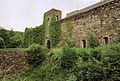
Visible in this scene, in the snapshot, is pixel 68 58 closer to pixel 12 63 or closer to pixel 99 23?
pixel 12 63

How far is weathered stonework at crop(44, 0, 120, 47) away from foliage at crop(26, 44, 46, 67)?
15.2 feet

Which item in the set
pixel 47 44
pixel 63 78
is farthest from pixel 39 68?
pixel 47 44

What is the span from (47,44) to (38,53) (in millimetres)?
7735

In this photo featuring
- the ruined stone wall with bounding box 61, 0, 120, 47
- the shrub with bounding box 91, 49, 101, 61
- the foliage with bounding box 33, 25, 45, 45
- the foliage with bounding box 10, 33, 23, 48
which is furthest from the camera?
the foliage with bounding box 10, 33, 23, 48

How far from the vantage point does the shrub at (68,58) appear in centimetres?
1237

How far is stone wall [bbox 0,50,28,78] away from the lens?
565 inches

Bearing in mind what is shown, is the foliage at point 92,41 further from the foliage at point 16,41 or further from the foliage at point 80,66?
the foliage at point 16,41

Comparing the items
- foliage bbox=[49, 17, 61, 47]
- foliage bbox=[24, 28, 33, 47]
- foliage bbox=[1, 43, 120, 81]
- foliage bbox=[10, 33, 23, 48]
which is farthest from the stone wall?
foliage bbox=[24, 28, 33, 47]

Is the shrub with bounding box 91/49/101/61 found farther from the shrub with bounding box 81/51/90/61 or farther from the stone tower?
the stone tower

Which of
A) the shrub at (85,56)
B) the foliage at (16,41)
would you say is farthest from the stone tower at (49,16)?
the shrub at (85,56)

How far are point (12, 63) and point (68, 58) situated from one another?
4612mm

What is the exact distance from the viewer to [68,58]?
1241cm

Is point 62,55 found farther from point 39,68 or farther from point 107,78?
point 107,78

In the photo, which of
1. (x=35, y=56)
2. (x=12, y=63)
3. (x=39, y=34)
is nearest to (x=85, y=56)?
(x=35, y=56)
